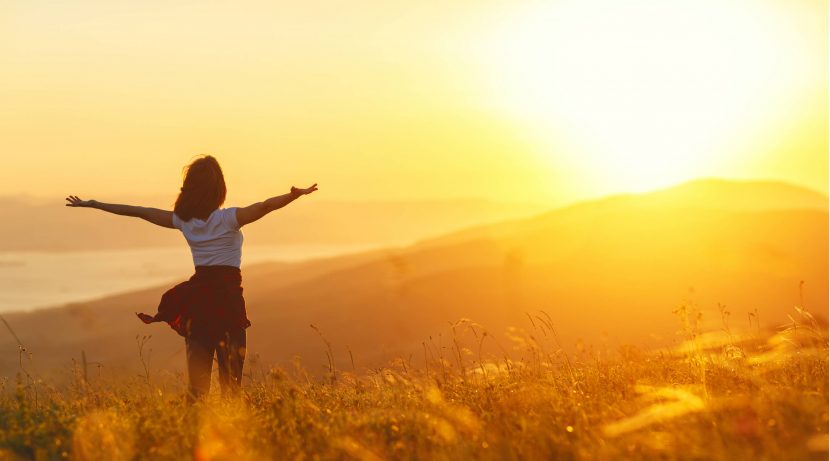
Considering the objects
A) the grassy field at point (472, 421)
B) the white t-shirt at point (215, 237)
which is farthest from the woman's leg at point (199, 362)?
the white t-shirt at point (215, 237)

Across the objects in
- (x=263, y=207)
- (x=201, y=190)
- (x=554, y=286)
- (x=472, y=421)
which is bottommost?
(x=554, y=286)

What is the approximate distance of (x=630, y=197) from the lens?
82.2 meters

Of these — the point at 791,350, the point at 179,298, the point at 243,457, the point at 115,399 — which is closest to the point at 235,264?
the point at 179,298

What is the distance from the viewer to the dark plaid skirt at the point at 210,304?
7352 mm

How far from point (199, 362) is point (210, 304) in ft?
1.54

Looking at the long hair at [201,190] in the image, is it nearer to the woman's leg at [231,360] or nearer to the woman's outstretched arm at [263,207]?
the woman's outstretched arm at [263,207]

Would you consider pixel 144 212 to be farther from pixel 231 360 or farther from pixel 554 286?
pixel 554 286

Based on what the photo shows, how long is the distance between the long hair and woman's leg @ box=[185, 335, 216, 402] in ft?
3.21

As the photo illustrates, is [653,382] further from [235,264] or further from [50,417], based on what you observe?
[50,417]

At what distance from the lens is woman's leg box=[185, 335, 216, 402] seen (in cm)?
729

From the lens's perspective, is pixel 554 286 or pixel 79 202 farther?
pixel 554 286

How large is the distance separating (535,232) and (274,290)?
2298 centimetres

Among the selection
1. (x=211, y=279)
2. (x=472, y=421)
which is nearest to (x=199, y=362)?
(x=211, y=279)

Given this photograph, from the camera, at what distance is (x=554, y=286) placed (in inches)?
2215
